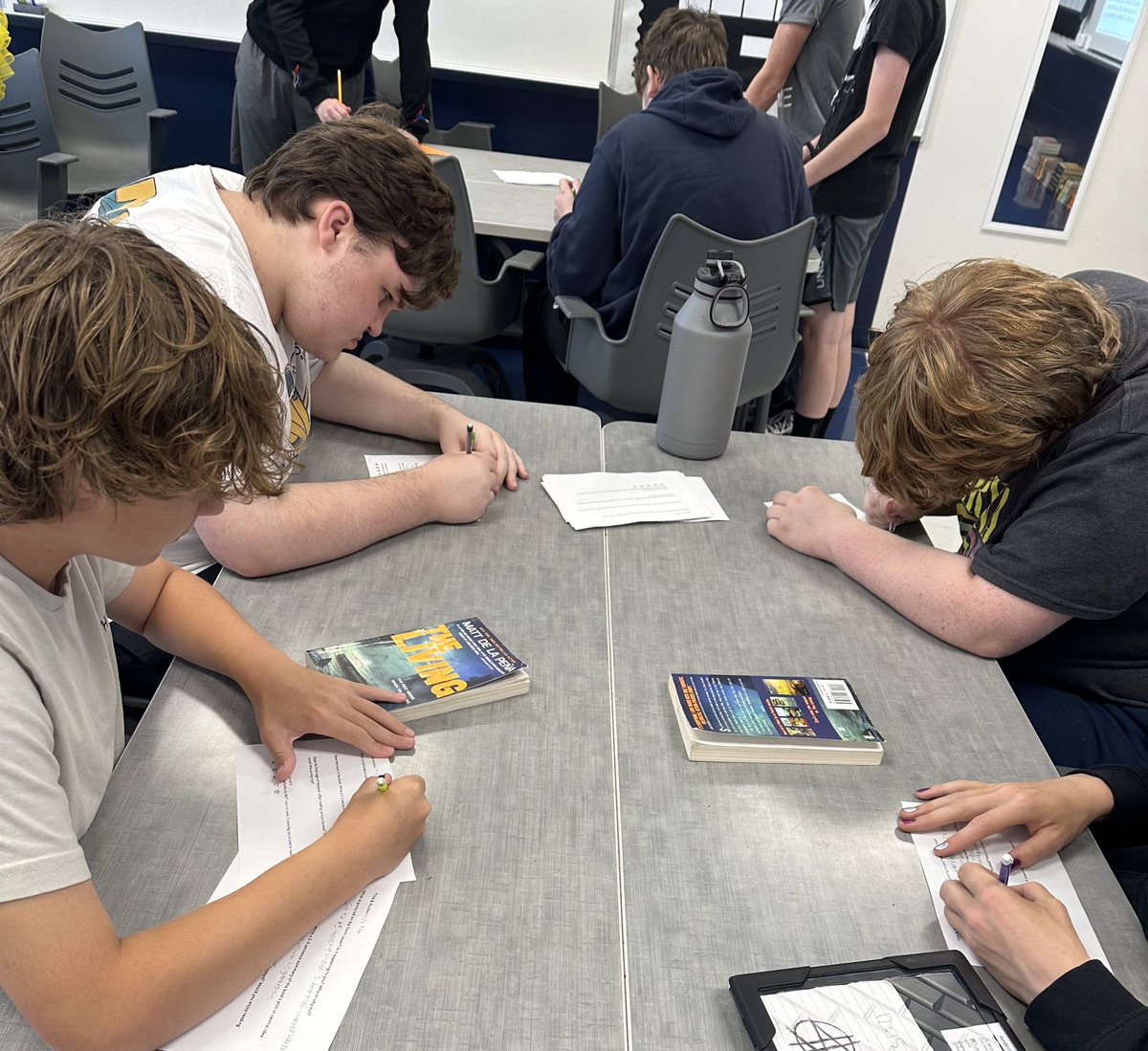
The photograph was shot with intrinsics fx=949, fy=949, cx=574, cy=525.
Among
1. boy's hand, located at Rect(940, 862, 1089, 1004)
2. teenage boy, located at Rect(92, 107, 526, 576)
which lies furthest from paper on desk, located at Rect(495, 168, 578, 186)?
boy's hand, located at Rect(940, 862, 1089, 1004)

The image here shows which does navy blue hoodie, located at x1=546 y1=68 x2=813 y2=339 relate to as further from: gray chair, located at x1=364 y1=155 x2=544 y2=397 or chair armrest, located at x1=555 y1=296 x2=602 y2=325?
gray chair, located at x1=364 y1=155 x2=544 y2=397

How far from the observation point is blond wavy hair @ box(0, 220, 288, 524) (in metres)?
0.65

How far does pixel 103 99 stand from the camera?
3744 mm

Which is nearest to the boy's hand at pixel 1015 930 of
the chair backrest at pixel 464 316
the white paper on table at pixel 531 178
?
the chair backrest at pixel 464 316

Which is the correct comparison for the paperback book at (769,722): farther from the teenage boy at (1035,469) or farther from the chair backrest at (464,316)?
the chair backrest at (464,316)

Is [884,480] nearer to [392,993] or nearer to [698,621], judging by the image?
[698,621]

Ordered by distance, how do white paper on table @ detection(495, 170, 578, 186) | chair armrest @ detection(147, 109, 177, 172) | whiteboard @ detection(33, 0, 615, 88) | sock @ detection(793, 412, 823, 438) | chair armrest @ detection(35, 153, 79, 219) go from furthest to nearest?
whiteboard @ detection(33, 0, 615, 88), chair armrest @ detection(147, 109, 177, 172), white paper on table @ detection(495, 170, 578, 186), sock @ detection(793, 412, 823, 438), chair armrest @ detection(35, 153, 79, 219)

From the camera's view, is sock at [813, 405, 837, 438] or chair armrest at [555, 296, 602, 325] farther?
sock at [813, 405, 837, 438]

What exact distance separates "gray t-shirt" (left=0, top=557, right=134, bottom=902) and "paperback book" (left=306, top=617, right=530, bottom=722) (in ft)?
0.75

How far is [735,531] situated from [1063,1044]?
2.66 feet

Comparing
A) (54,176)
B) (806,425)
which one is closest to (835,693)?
(806,425)

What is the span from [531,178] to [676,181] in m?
1.33

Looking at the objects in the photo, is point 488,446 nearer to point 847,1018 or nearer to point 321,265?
point 321,265

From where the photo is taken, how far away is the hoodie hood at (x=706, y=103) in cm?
214
